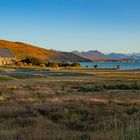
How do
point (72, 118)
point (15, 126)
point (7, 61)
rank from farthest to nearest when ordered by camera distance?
1. point (7, 61)
2. point (72, 118)
3. point (15, 126)

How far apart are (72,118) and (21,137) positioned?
4612 millimetres

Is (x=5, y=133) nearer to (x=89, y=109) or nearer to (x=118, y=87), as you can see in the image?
(x=89, y=109)

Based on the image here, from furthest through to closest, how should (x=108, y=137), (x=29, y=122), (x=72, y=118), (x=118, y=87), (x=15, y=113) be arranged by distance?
(x=118, y=87), (x=15, y=113), (x=72, y=118), (x=29, y=122), (x=108, y=137)

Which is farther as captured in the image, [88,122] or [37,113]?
[37,113]

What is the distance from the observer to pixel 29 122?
11984 mm

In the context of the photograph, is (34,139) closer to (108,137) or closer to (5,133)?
Answer: (5,133)

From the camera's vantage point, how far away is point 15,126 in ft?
36.2

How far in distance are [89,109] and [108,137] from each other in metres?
7.10

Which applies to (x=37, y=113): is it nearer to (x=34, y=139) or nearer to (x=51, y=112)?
(x=51, y=112)

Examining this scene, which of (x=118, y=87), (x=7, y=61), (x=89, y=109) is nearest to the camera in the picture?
(x=89, y=109)

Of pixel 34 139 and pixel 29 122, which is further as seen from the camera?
pixel 29 122

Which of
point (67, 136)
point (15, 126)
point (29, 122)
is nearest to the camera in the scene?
point (67, 136)

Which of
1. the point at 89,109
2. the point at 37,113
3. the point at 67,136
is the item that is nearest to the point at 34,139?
the point at 67,136

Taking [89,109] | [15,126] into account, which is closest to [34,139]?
[15,126]
